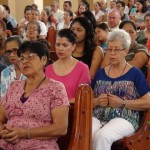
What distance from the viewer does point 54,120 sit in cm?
251

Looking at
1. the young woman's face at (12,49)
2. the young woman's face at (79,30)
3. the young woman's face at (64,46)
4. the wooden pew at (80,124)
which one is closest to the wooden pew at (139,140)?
the wooden pew at (80,124)

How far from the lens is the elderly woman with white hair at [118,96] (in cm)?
306

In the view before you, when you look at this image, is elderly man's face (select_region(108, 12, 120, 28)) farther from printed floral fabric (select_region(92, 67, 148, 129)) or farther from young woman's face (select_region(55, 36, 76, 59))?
printed floral fabric (select_region(92, 67, 148, 129))

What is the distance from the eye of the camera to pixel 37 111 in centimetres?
256

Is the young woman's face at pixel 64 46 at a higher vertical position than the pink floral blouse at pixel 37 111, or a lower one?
higher

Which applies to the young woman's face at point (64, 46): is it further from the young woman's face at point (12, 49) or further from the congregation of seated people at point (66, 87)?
the young woman's face at point (12, 49)

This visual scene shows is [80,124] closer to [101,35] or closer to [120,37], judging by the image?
[120,37]

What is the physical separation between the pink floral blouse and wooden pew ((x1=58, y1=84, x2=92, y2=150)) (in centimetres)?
11

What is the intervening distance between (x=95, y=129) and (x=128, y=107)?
30cm

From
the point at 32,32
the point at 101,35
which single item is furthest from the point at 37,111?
the point at 32,32

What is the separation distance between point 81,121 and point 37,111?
29 centimetres

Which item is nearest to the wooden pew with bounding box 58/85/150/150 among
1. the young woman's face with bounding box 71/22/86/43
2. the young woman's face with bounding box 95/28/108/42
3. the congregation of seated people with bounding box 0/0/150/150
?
the congregation of seated people with bounding box 0/0/150/150

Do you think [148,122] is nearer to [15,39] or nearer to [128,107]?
[128,107]

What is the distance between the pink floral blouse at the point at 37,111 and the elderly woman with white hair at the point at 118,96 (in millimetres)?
544
